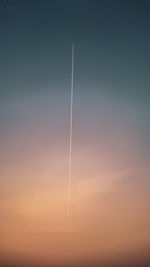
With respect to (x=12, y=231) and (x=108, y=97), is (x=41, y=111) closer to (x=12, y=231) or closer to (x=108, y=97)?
(x=108, y=97)

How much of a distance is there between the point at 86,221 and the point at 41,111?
38.3 inches

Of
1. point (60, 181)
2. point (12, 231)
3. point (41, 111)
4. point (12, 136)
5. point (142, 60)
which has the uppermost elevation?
point (142, 60)

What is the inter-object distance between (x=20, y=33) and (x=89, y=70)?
2.06 feet

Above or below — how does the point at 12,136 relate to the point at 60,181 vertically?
above

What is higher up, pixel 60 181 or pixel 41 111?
pixel 41 111

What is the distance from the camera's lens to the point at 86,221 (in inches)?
116

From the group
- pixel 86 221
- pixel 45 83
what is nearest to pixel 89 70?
pixel 45 83

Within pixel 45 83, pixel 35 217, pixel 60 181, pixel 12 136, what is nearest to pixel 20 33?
pixel 45 83

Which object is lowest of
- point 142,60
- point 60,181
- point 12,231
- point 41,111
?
point 12,231

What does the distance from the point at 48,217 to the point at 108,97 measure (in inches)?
43.3

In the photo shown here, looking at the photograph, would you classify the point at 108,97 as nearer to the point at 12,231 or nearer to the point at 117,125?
the point at 117,125

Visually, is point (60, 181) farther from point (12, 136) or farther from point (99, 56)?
point (99, 56)

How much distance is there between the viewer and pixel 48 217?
296 centimetres

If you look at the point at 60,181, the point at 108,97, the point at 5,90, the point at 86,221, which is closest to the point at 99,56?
the point at 108,97
